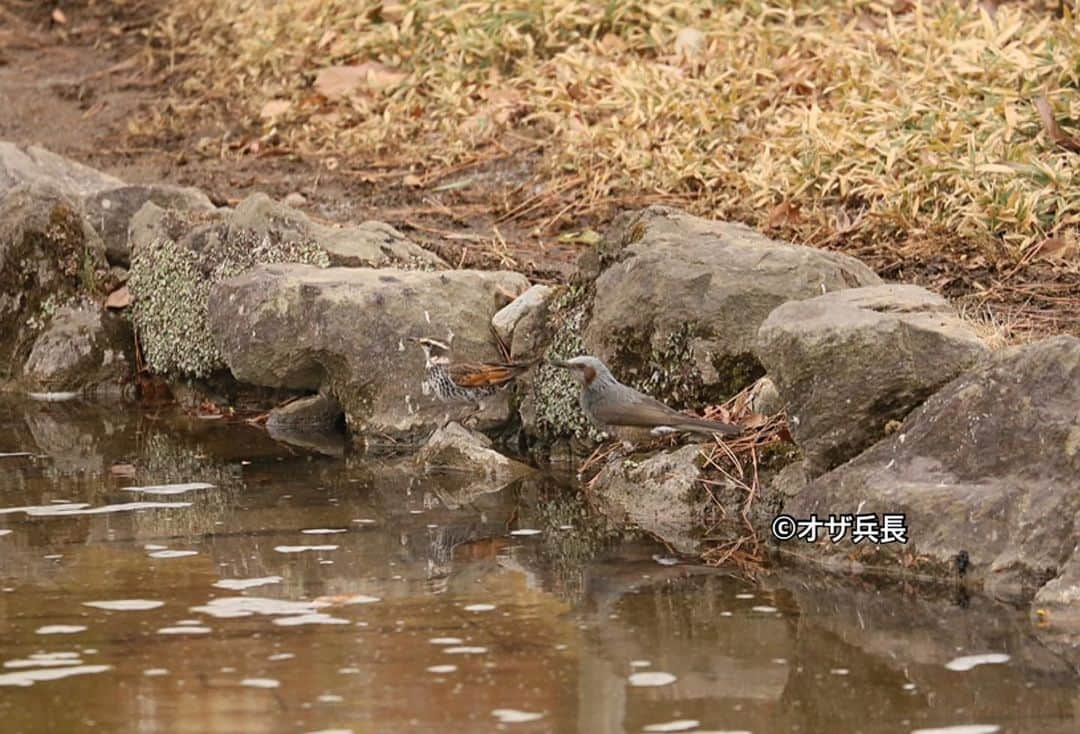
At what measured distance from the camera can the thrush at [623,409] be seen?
22.2 ft

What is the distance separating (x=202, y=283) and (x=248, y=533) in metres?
2.91

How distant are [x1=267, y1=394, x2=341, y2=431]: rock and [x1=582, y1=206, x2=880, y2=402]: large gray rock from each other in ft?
5.06

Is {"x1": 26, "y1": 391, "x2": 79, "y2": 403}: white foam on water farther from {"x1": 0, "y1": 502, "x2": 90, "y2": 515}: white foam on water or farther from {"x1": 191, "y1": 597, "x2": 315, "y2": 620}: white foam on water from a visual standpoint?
{"x1": 191, "y1": 597, "x2": 315, "y2": 620}: white foam on water

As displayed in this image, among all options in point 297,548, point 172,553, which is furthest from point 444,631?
point 172,553

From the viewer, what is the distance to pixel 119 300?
960cm

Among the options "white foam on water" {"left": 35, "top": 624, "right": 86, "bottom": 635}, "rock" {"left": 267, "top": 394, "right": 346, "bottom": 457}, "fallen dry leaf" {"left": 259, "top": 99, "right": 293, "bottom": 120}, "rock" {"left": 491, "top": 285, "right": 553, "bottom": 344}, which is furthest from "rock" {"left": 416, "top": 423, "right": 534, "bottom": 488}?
"fallen dry leaf" {"left": 259, "top": 99, "right": 293, "bottom": 120}

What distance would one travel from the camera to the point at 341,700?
4566 millimetres

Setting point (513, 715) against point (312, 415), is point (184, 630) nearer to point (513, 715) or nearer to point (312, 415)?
point (513, 715)

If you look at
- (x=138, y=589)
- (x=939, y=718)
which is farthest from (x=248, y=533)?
(x=939, y=718)

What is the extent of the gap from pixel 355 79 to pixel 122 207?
2.84 m

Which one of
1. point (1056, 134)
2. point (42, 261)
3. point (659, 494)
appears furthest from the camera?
point (42, 261)

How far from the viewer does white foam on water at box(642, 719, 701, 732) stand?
14.3 ft

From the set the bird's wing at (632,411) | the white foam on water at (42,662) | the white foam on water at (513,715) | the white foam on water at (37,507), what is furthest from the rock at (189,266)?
the white foam on water at (513,715)

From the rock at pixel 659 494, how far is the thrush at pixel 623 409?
0.12 meters
